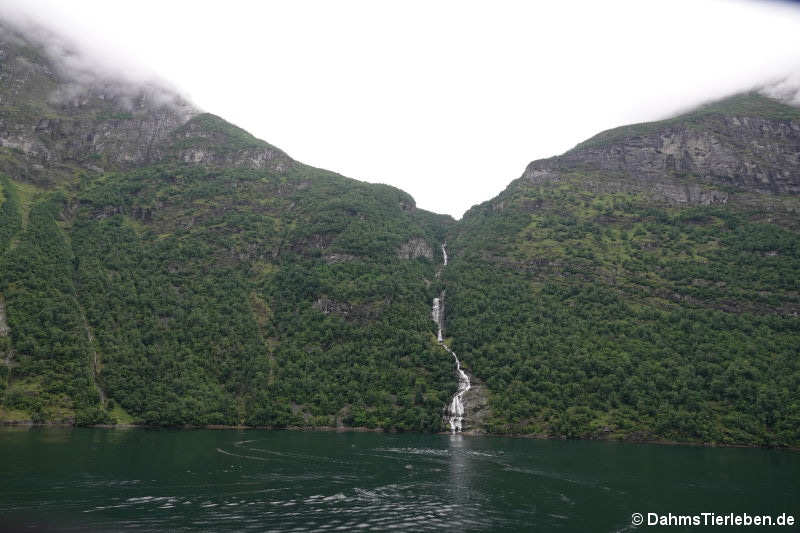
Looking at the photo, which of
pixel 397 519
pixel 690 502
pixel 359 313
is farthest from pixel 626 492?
pixel 359 313

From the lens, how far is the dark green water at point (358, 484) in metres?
46.2

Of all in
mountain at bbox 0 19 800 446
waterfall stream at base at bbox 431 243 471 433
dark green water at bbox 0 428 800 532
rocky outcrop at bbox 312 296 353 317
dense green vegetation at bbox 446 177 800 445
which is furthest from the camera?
rocky outcrop at bbox 312 296 353 317

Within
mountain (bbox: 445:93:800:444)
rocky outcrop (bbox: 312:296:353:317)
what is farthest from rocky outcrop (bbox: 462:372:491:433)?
rocky outcrop (bbox: 312:296:353:317)

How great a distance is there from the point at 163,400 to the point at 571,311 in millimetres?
115497

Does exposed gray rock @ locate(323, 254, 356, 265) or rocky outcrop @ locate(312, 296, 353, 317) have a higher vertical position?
exposed gray rock @ locate(323, 254, 356, 265)

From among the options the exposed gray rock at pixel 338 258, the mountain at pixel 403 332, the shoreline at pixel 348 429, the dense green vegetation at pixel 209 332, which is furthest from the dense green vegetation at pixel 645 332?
the exposed gray rock at pixel 338 258

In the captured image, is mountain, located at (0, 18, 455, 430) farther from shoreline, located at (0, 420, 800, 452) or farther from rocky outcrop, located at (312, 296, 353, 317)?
shoreline, located at (0, 420, 800, 452)

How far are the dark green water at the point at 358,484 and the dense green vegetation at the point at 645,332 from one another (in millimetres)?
17194

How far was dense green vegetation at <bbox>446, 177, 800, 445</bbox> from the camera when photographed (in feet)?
383

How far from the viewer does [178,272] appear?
178750 millimetres

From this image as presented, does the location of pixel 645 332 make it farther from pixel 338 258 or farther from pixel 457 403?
pixel 338 258

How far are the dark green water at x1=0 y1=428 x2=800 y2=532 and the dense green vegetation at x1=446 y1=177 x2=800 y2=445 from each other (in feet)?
56.4

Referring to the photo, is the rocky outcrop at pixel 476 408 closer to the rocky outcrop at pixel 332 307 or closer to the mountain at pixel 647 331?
the mountain at pixel 647 331

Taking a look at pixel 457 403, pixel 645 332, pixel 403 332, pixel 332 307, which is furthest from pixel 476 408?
pixel 332 307
